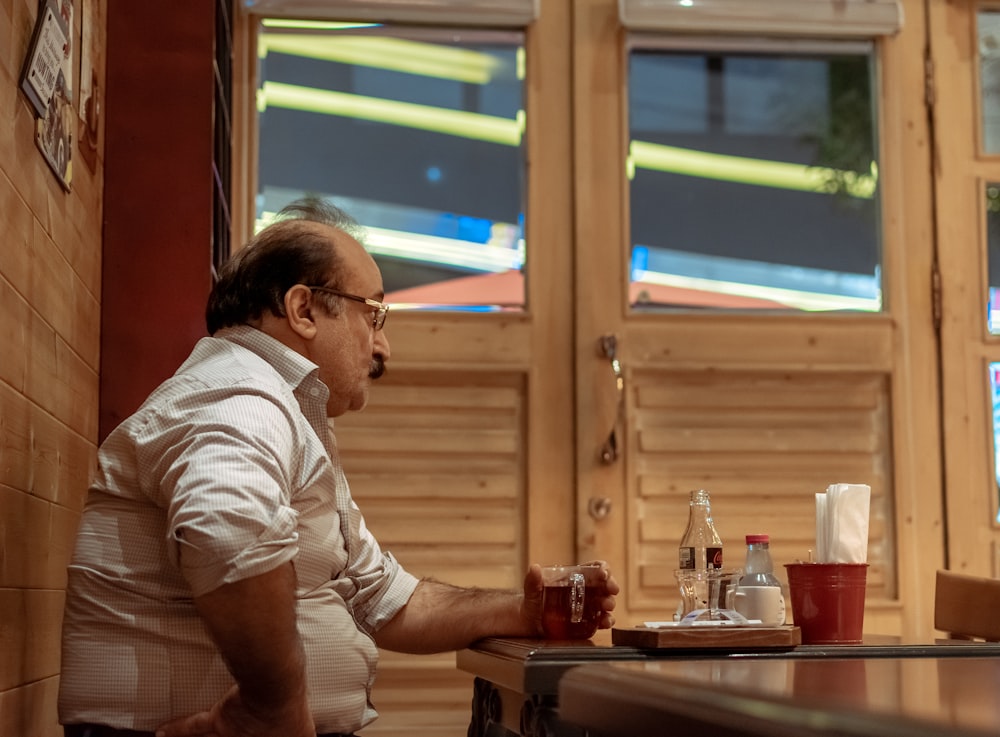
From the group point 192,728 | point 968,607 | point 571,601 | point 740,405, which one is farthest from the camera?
point 740,405

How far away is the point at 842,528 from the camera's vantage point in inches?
76.8

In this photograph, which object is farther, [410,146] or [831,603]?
[410,146]

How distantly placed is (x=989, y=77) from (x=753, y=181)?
0.82 meters

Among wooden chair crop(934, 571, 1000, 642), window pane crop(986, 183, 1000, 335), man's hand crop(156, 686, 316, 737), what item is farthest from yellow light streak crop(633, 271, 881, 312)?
man's hand crop(156, 686, 316, 737)

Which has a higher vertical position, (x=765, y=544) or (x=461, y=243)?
(x=461, y=243)

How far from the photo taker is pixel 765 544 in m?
1.99

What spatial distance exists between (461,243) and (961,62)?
1.63 m

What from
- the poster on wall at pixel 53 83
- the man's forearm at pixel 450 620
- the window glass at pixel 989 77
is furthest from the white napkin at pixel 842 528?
the window glass at pixel 989 77

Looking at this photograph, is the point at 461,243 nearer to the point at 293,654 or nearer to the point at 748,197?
the point at 748,197

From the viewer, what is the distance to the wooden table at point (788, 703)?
541 millimetres

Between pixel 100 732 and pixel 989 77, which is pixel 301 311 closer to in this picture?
pixel 100 732

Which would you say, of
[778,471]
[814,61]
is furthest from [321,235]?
[814,61]

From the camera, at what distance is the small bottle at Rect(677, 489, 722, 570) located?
6.52 feet

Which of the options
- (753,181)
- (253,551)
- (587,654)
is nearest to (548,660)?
(587,654)
